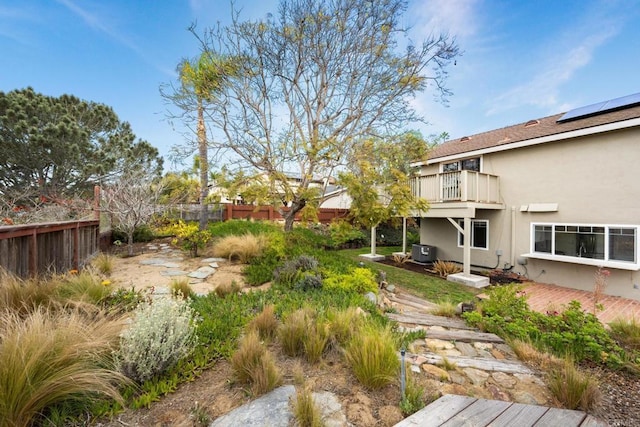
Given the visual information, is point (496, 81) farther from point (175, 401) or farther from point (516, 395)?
point (175, 401)

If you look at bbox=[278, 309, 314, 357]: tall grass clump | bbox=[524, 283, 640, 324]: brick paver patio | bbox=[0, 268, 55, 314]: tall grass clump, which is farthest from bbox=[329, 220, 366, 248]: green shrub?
bbox=[0, 268, 55, 314]: tall grass clump

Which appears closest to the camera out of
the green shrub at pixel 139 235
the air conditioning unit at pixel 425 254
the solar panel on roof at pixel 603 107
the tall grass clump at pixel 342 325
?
the tall grass clump at pixel 342 325

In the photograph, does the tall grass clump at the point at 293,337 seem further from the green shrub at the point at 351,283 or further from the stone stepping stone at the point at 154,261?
the stone stepping stone at the point at 154,261

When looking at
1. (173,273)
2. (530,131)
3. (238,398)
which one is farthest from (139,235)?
(530,131)

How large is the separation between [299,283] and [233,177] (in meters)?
4.21

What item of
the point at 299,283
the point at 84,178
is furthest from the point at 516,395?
the point at 84,178

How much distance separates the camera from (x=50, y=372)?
185 cm

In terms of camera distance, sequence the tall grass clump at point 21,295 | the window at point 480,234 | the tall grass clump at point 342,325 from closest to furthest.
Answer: the tall grass clump at point 342,325, the tall grass clump at point 21,295, the window at point 480,234

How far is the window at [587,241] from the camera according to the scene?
22.8 feet

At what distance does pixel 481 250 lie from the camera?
396 inches

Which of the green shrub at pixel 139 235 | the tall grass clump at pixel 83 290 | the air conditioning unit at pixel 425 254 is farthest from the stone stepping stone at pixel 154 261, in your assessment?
the air conditioning unit at pixel 425 254

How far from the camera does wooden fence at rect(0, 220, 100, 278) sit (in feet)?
12.3

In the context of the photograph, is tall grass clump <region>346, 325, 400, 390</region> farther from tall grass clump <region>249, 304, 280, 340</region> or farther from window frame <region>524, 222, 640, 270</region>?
window frame <region>524, 222, 640, 270</region>

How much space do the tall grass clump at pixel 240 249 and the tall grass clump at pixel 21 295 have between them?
13.3 feet
